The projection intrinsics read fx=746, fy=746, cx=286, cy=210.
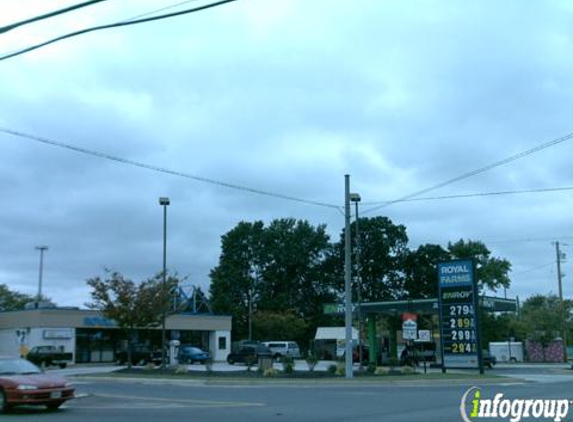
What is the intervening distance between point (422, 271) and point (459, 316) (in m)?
52.5

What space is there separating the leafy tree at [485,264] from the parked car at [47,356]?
55740 millimetres

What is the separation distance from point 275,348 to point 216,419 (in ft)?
163

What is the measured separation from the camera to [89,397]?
23.9 m

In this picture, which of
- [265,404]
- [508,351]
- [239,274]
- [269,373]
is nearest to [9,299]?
[239,274]

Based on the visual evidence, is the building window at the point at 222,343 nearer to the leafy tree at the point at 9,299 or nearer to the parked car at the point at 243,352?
the parked car at the point at 243,352

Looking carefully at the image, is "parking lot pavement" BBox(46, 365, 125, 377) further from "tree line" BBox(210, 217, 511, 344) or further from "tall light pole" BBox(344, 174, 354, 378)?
"tree line" BBox(210, 217, 511, 344)

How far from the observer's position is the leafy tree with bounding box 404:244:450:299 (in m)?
90.2

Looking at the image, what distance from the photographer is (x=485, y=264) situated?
94.7 meters

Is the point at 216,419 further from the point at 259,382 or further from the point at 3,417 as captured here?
the point at 259,382

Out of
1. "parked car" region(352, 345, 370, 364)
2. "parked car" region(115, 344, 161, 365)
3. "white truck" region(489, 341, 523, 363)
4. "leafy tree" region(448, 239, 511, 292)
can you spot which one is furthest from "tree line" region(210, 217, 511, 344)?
"parked car" region(115, 344, 161, 365)

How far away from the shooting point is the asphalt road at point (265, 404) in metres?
16.6

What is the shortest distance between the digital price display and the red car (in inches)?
942

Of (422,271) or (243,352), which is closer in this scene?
(243,352)

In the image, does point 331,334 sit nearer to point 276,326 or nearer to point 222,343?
point 222,343
